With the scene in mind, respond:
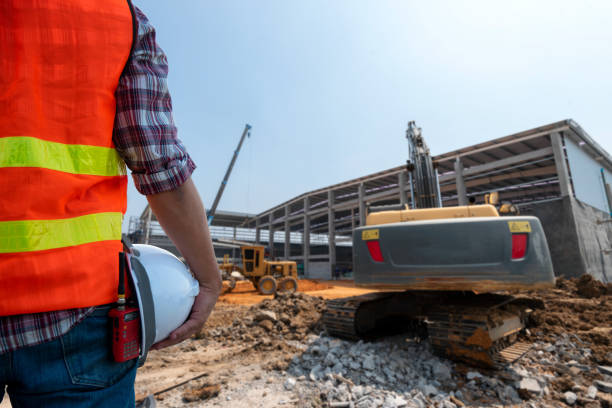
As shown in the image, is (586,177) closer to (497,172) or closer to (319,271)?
(497,172)

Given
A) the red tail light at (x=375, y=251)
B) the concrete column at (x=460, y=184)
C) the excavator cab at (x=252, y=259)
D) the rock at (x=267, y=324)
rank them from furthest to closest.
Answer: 1. the concrete column at (x=460, y=184)
2. the excavator cab at (x=252, y=259)
3. the rock at (x=267, y=324)
4. the red tail light at (x=375, y=251)

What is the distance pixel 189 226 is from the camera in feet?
3.31

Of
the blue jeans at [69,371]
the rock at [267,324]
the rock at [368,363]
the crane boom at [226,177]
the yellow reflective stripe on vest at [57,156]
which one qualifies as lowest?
the rock at [368,363]

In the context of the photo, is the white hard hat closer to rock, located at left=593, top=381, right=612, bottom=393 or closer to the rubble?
the rubble

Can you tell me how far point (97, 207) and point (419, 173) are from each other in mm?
6276

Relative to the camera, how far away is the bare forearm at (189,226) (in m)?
0.99

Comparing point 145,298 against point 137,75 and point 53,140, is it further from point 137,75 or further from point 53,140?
point 137,75

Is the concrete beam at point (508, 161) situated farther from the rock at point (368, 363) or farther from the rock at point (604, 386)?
the rock at point (368, 363)

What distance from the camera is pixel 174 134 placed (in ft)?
3.35

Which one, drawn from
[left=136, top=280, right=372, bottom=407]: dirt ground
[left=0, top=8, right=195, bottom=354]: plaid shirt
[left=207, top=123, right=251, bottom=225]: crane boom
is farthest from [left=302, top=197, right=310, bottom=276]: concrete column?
[left=0, top=8, right=195, bottom=354]: plaid shirt

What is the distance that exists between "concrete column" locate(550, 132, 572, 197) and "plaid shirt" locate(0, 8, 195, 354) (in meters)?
16.6

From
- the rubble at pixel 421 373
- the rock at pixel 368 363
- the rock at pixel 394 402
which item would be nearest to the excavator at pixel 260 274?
the rubble at pixel 421 373

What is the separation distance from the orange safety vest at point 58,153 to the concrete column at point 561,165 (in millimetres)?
16813

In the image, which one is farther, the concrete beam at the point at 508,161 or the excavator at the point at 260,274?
the concrete beam at the point at 508,161
